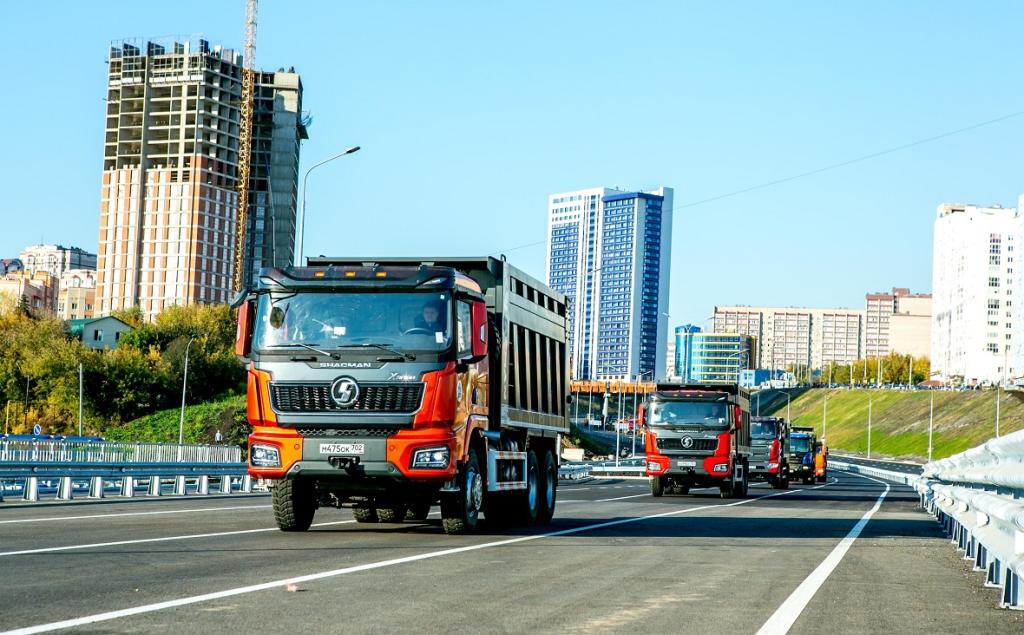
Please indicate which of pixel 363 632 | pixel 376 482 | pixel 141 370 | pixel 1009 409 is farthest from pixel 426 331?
pixel 1009 409

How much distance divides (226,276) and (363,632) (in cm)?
19106

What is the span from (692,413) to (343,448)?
21.5m

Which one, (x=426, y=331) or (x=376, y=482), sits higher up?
(x=426, y=331)

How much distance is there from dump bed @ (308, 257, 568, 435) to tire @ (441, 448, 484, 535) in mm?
933

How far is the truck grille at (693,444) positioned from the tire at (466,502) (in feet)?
63.5

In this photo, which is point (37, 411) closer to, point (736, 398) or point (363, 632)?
point (736, 398)

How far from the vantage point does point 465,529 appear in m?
16.9

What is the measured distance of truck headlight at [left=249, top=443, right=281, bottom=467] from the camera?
15875 mm

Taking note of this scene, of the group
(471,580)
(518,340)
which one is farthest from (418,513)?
(471,580)

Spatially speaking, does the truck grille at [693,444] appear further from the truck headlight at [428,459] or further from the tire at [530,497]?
the truck headlight at [428,459]

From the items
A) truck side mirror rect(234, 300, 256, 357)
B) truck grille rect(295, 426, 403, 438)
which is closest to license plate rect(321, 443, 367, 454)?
truck grille rect(295, 426, 403, 438)

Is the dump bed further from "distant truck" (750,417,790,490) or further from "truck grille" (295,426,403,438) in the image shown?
"distant truck" (750,417,790,490)

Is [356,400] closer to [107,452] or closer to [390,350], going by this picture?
[390,350]

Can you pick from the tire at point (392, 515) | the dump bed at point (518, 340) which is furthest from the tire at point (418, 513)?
the dump bed at point (518, 340)
